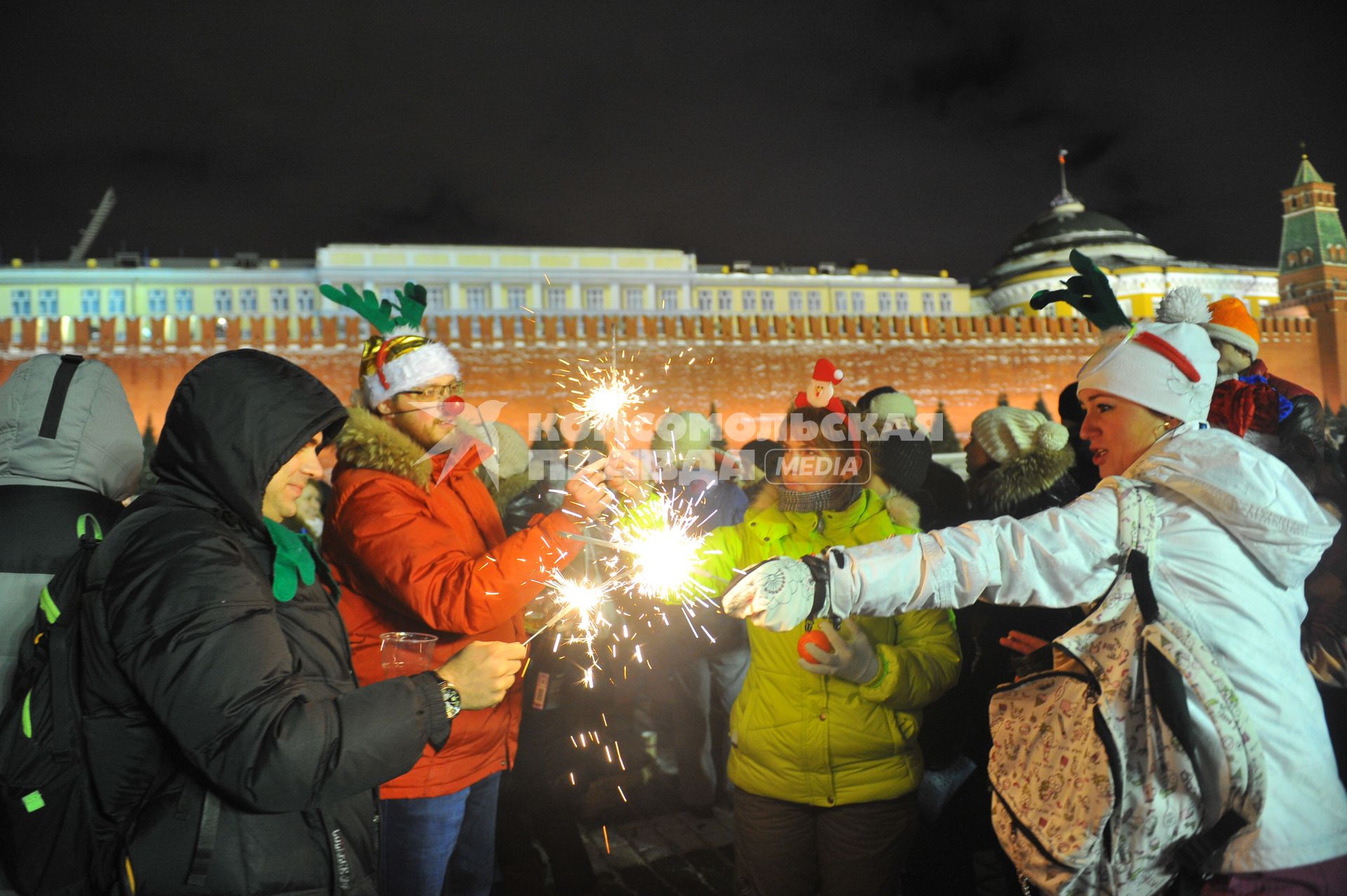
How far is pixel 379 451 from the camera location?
238 cm

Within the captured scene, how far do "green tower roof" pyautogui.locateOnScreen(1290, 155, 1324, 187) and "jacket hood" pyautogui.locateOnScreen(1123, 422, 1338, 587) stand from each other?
119ft

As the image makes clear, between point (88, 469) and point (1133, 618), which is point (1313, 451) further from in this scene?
point (88, 469)

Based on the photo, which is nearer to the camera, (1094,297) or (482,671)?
(482,671)

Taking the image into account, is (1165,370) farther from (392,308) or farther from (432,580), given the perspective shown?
(392,308)

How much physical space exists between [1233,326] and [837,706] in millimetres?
2543

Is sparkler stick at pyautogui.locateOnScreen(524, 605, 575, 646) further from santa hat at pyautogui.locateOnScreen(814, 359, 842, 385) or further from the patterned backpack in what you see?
santa hat at pyautogui.locateOnScreen(814, 359, 842, 385)

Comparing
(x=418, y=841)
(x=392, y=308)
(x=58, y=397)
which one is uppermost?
(x=392, y=308)

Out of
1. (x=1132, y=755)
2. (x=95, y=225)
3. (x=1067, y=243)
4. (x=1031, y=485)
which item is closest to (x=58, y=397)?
(x=1132, y=755)

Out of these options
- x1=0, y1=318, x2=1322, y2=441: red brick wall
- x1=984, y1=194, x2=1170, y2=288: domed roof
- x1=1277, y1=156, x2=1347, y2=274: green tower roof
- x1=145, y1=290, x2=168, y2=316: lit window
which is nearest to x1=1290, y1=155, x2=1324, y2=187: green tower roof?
x1=1277, y1=156, x2=1347, y2=274: green tower roof

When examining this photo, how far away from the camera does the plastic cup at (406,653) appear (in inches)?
68.4

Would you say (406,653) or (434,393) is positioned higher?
(434,393)

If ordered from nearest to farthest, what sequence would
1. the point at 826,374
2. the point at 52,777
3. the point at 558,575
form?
the point at 52,777 < the point at 558,575 < the point at 826,374

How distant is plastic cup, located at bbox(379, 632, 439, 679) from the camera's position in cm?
174

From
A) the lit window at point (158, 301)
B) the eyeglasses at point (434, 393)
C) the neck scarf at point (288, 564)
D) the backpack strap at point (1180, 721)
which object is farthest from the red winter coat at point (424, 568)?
the lit window at point (158, 301)
